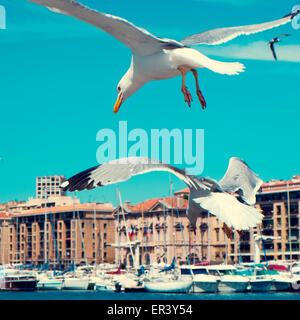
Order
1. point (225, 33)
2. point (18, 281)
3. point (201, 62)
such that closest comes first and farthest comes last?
point (201, 62)
point (225, 33)
point (18, 281)

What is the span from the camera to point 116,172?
7.48 metres

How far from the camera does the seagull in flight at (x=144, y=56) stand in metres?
6.26

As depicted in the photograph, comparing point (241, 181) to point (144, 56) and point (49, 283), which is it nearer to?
point (144, 56)

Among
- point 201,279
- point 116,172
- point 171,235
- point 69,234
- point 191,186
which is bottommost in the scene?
point 201,279

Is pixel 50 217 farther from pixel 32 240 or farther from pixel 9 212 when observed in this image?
pixel 9 212

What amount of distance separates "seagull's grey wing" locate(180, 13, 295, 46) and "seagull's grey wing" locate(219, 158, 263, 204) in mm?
1527

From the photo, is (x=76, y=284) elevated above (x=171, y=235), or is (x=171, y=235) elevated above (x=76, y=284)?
(x=171, y=235)

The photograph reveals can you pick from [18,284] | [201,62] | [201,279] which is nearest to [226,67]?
[201,62]

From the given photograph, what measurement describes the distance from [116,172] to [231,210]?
115cm

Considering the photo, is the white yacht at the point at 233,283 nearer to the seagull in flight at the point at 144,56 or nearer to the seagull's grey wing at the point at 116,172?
the seagull's grey wing at the point at 116,172

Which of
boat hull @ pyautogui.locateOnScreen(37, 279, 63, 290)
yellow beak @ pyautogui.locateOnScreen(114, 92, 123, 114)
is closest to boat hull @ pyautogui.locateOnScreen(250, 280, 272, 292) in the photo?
boat hull @ pyautogui.locateOnScreen(37, 279, 63, 290)

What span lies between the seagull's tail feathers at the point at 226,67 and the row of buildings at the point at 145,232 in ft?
185

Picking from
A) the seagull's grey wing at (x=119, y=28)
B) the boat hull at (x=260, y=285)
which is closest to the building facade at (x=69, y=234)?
the boat hull at (x=260, y=285)
